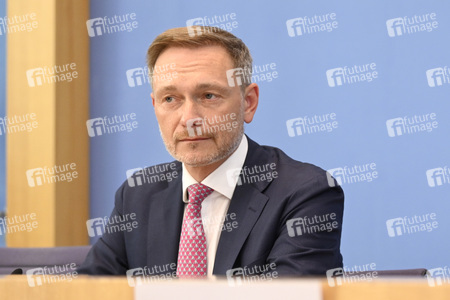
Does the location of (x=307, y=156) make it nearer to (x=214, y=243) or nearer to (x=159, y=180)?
(x=159, y=180)

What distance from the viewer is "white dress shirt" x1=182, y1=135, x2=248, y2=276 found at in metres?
1.68

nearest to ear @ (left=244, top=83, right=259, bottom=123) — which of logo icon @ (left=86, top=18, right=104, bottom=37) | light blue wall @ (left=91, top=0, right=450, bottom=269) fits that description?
light blue wall @ (left=91, top=0, right=450, bottom=269)

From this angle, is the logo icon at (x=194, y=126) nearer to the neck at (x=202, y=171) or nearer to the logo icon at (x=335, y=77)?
the neck at (x=202, y=171)

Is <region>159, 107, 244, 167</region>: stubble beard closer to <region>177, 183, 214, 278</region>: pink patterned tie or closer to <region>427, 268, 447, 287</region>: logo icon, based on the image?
<region>177, 183, 214, 278</region>: pink patterned tie

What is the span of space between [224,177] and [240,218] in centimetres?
14

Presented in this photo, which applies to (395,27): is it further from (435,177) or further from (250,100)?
(250,100)

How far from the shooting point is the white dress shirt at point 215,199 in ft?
5.51

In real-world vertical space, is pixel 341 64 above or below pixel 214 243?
above

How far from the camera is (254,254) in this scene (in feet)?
5.25

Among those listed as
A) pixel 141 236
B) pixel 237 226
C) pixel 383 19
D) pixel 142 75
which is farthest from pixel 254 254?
pixel 142 75

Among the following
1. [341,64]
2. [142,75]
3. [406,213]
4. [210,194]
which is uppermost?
[142,75]

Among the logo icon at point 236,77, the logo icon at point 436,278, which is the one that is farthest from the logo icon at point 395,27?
the logo icon at point 236,77

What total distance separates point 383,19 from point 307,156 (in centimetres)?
65

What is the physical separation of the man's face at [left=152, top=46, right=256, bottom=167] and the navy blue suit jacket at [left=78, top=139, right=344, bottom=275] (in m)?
0.12
